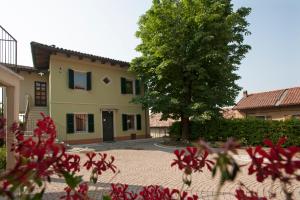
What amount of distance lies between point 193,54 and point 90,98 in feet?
26.1

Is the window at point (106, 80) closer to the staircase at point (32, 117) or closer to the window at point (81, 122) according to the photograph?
the window at point (81, 122)

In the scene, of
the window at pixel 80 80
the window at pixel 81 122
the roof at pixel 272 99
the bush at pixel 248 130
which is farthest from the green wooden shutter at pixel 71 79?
the roof at pixel 272 99

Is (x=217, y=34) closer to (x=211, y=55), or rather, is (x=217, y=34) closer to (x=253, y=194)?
(x=211, y=55)

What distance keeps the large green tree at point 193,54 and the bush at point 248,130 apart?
124cm

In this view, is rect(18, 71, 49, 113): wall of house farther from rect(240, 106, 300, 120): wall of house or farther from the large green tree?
rect(240, 106, 300, 120): wall of house

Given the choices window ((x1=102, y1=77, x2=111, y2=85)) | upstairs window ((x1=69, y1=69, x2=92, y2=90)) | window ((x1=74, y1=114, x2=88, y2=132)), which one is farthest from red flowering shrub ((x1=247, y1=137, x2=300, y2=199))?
window ((x1=102, y1=77, x2=111, y2=85))

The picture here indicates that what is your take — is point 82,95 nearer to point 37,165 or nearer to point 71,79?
point 71,79

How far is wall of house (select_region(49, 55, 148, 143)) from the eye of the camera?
19.1m

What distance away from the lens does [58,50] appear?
18.5 m

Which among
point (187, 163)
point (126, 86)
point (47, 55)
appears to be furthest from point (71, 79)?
point (187, 163)

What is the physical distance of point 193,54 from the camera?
61.8 feet

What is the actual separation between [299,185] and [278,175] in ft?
25.8

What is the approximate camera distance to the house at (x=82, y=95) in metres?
19.1

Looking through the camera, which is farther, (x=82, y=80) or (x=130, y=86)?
(x=130, y=86)
